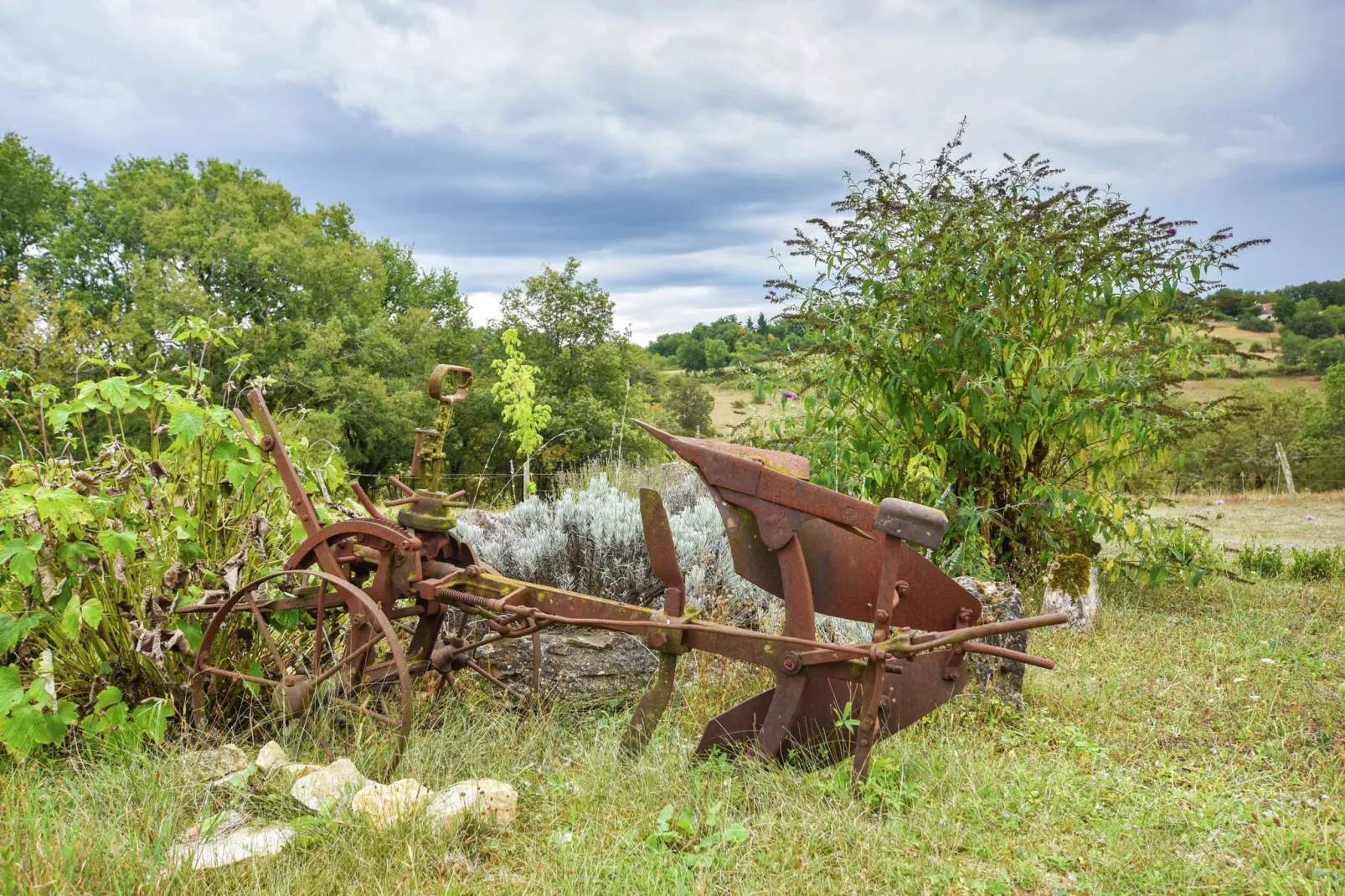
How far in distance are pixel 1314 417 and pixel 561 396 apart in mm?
28591

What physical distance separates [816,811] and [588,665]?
5.74ft

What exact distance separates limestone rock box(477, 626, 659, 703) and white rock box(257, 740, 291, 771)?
1.34m

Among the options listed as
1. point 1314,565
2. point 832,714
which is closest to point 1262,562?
point 1314,565

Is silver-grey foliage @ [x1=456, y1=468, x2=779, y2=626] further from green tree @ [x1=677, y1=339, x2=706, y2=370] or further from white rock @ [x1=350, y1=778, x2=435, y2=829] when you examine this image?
green tree @ [x1=677, y1=339, x2=706, y2=370]

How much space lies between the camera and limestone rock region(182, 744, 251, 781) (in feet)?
9.43

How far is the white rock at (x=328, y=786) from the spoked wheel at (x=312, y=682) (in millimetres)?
201

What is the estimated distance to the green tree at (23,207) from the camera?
27750mm

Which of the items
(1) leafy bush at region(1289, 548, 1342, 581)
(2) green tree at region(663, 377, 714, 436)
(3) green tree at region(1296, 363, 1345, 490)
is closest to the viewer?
(1) leafy bush at region(1289, 548, 1342, 581)

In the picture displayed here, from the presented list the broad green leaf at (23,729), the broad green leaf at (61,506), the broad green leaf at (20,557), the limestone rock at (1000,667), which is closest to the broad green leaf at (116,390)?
the broad green leaf at (61,506)

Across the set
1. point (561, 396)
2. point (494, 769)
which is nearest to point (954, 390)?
point (494, 769)

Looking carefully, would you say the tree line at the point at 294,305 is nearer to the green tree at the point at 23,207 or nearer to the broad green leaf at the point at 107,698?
the green tree at the point at 23,207

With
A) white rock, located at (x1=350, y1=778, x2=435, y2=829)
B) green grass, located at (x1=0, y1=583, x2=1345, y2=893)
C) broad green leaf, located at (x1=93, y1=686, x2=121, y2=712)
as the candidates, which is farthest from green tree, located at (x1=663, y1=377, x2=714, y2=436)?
white rock, located at (x1=350, y1=778, x2=435, y2=829)

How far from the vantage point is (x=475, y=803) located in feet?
8.55

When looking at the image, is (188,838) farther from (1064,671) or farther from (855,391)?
(855,391)
